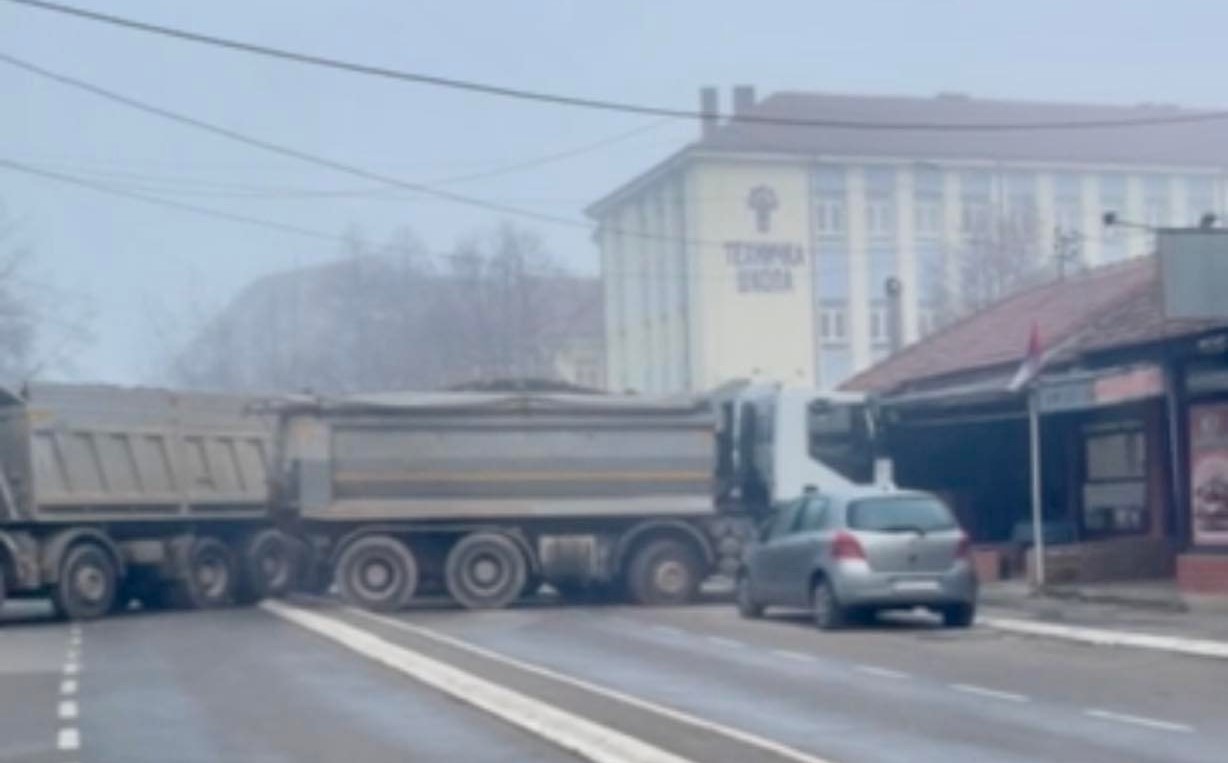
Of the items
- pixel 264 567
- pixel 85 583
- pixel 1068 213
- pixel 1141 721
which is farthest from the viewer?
pixel 1068 213

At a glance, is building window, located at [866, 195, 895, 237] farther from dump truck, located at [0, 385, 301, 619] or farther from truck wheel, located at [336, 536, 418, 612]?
truck wheel, located at [336, 536, 418, 612]

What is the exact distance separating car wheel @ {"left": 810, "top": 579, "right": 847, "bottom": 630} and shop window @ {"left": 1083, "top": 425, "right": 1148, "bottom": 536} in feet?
25.1

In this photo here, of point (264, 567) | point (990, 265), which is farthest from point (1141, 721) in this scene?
point (990, 265)

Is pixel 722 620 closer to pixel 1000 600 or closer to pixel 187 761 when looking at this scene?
pixel 1000 600

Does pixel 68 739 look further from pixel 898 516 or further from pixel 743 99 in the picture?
pixel 743 99

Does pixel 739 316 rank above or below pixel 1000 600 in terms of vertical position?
above

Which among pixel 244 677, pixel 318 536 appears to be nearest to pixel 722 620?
pixel 318 536

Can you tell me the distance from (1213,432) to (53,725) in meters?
16.2

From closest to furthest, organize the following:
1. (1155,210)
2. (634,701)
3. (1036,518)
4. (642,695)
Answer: (634,701) → (642,695) → (1036,518) → (1155,210)

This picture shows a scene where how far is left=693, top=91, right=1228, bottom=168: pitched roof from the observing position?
74625 millimetres

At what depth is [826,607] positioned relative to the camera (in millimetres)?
27031

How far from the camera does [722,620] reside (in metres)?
30.4

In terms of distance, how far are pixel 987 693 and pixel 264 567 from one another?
65.6 feet

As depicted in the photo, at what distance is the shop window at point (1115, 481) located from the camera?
3344cm
